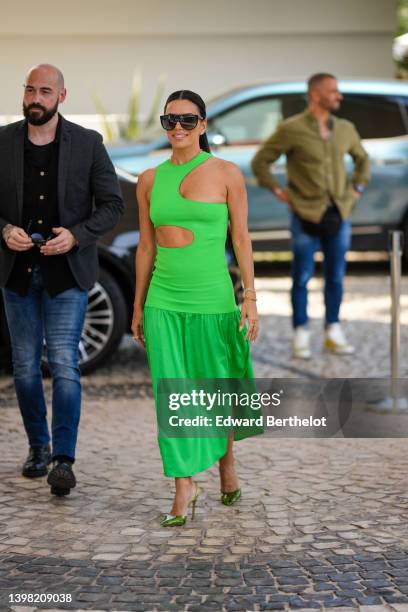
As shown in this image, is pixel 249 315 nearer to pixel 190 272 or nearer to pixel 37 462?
pixel 190 272

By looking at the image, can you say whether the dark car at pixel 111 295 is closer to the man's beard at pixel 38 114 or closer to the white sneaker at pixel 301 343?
the white sneaker at pixel 301 343

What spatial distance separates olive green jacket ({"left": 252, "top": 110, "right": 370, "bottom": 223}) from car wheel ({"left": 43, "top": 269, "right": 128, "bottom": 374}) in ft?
5.34

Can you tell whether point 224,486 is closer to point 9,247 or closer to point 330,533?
point 330,533

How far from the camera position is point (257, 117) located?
42.9ft

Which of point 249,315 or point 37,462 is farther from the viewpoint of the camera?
point 37,462

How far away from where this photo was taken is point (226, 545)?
5105mm

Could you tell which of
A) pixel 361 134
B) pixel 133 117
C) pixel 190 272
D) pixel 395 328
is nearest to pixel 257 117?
pixel 361 134

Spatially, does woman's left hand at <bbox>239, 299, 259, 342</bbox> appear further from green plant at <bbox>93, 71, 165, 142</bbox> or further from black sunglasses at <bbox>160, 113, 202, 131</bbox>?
green plant at <bbox>93, 71, 165, 142</bbox>

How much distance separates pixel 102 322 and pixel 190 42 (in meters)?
12.3

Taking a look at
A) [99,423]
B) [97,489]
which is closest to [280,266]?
[99,423]

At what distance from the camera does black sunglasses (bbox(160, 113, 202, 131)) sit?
523 cm

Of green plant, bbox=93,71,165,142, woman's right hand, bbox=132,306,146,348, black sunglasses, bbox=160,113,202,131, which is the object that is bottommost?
woman's right hand, bbox=132,306,146,348

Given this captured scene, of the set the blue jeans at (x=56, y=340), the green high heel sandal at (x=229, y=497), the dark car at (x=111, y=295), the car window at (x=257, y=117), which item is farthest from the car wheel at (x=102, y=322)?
the car window at (x=257, y=117)

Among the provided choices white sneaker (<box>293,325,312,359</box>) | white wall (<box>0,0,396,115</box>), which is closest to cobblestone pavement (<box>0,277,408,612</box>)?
white sneaker (<box>293,325,312,359</box>)
